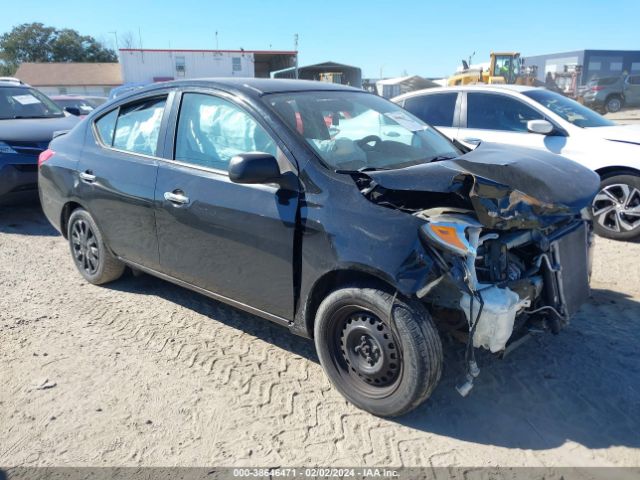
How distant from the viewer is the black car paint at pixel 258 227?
8.94 feet

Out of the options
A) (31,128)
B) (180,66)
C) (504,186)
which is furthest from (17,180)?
(180,66)

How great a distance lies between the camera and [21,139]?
6.86 meters

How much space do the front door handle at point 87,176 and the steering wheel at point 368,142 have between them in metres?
2.31

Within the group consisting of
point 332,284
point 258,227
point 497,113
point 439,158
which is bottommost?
point 332,284

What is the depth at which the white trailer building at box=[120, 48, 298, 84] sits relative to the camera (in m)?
41.3

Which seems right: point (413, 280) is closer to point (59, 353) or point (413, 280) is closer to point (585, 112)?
point (59, 353)

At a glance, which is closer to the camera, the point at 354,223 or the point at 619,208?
the point at 354,223

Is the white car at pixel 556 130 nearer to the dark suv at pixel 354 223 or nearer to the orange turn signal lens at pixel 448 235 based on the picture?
the dark suv at pixel 354 223

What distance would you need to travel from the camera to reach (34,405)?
3.07 m

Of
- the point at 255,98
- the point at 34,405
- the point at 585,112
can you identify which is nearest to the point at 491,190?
the point at 255,98

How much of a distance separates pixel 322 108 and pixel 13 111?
6.51m

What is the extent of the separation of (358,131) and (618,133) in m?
4.07

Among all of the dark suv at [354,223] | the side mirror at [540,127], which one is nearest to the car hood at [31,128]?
the dark suv at [354,223]

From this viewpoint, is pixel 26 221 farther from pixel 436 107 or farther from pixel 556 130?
pixel 556 130
